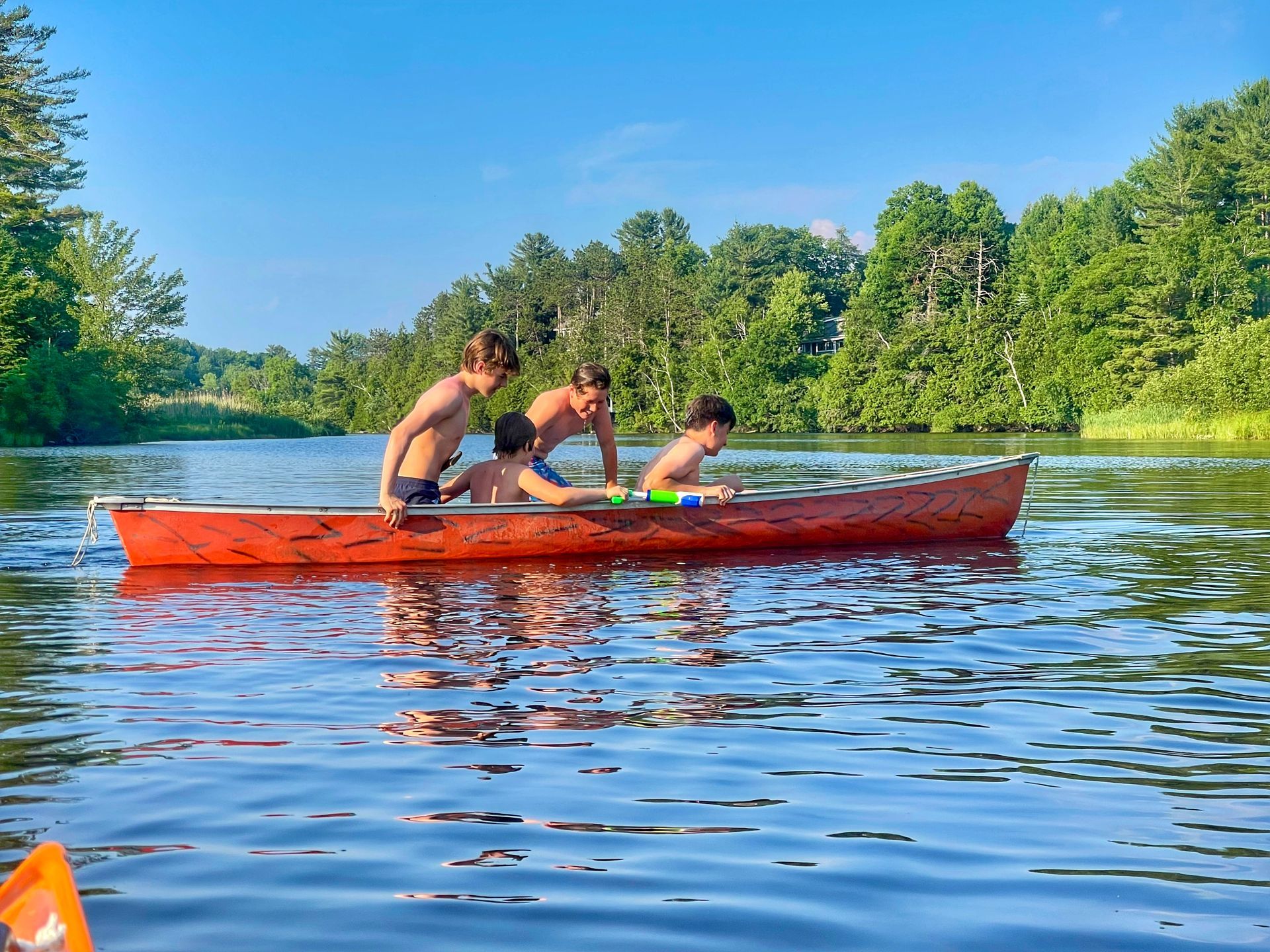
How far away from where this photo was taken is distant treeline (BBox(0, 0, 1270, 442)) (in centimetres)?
4947

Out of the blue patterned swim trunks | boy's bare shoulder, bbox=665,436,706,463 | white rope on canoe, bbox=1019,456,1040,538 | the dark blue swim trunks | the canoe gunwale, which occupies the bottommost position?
white rope on canoe, bbox=1019,456,1040,538

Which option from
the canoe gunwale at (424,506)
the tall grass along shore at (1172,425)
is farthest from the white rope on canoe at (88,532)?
the tall grass along shore at (1172,425)

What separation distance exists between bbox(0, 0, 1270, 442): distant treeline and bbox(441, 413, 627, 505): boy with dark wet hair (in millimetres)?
38425

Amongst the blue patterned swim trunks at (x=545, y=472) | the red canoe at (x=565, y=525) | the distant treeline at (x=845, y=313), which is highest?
the distant treeline at (x=845, y=313)

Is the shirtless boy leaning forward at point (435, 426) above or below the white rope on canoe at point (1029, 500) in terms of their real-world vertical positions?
above

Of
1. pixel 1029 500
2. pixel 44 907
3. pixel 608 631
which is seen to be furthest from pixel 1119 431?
pixel 44 907

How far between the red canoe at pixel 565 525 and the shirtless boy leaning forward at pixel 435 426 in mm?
248

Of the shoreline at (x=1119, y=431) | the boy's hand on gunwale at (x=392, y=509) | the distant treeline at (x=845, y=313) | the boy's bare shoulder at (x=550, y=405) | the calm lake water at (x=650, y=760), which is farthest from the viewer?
the distant treeline at (x=845, y=313)

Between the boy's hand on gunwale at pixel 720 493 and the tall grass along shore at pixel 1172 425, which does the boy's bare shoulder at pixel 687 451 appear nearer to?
the boy's hand on gunwale at pixel 720 493

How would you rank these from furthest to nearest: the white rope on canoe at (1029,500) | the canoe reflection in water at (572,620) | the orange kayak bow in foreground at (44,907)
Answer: the white rope on canoe at (1029,500) < the canoe reflection in water at (572,620) < the orange kayak bow in foreground at (44,907)

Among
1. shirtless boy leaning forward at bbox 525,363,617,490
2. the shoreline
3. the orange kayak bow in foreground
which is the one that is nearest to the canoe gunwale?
shirtless boy leaning forward at bbox 525,363,617,490

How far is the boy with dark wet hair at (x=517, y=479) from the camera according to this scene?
938 cm

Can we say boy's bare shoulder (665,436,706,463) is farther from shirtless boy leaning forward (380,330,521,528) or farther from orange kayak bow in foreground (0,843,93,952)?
orange kayak bow in foreground (0,843,93,952)

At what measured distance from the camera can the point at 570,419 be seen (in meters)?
10.2
